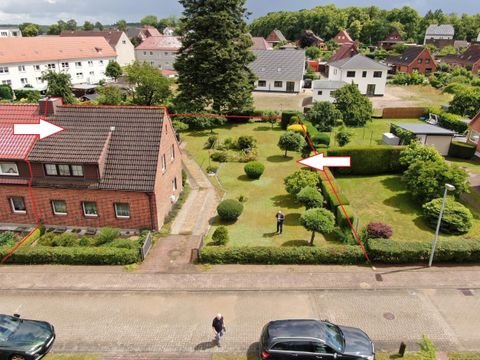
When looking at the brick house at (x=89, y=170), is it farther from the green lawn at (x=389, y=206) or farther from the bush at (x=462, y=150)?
the bush at (x=462, y=150)

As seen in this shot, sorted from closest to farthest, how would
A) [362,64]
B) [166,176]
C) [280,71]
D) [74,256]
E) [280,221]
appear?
[74,256]
[280,221]
[166,176]
[362,64]
[280,71]

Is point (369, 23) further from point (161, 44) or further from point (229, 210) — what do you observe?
point (229, 210)

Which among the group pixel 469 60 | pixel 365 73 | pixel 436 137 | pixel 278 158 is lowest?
pixel 278 158

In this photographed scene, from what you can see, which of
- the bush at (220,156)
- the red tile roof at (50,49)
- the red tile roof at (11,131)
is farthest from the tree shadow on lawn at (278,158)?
the red tile roof at (50,49)

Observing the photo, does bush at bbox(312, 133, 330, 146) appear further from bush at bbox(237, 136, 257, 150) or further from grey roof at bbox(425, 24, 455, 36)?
grey roof at bbox(425, 24, 455, 36)

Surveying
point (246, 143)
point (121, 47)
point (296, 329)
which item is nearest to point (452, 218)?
point (296, 329)

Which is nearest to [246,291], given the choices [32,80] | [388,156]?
[388,156]

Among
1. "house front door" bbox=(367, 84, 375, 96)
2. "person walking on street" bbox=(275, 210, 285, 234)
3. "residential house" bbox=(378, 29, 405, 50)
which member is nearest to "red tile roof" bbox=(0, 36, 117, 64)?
"house front door" bbox=(367, 84, 375, 96)
